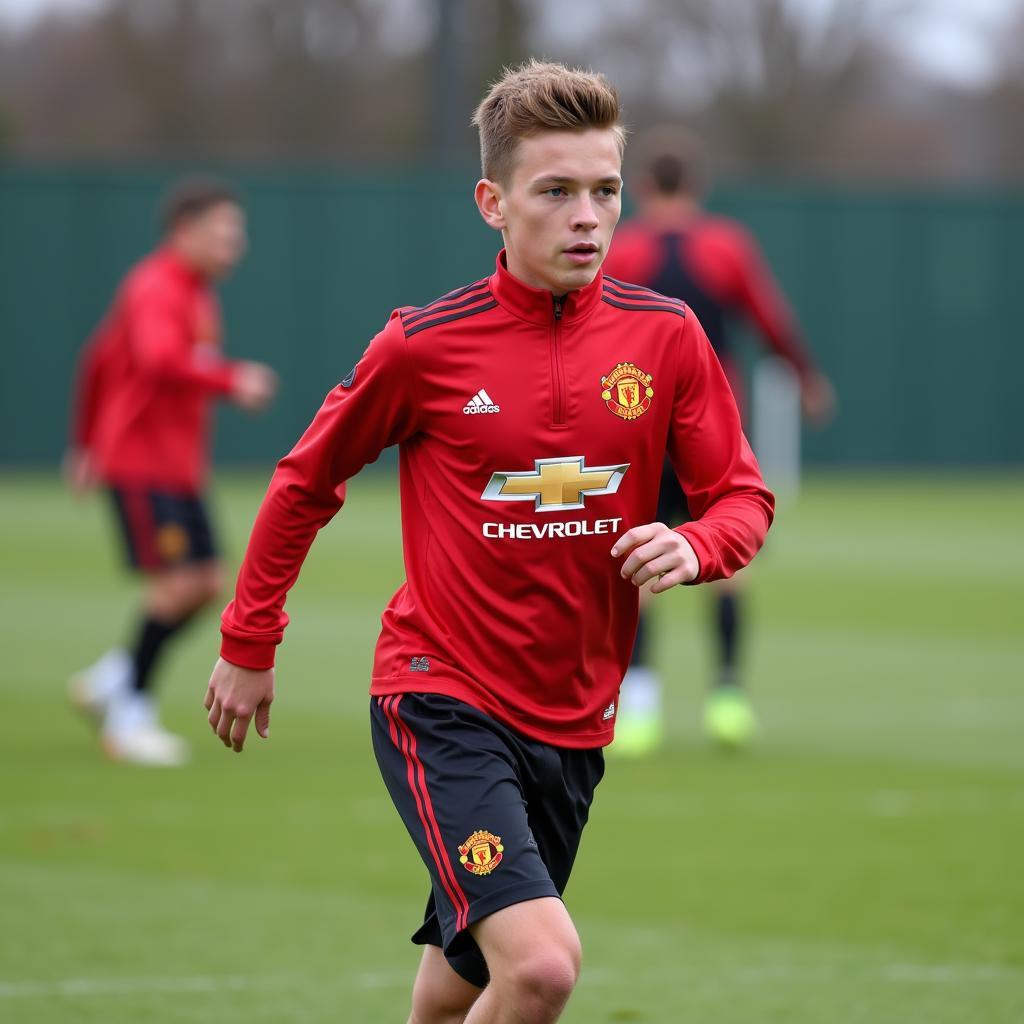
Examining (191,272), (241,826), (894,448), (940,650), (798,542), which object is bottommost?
(894,448)

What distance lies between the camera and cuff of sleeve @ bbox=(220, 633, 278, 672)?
12.5ft

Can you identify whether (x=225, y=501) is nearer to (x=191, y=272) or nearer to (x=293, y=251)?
(x=293, y=251)

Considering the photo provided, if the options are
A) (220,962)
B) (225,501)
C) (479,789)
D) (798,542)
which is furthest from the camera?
(225,501)

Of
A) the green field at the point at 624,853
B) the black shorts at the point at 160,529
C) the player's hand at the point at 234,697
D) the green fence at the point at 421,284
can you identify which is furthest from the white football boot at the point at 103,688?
the green fence at the point at 421,284

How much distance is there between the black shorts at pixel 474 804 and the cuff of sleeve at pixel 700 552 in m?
0.47

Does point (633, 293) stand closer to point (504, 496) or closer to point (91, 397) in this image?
point (504, 496)

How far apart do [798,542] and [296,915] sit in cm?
1367

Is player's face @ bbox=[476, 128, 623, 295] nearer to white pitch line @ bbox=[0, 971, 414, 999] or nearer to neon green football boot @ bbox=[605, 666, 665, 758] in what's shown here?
white pitch line @ bbox=[0, 971, 414, 999]

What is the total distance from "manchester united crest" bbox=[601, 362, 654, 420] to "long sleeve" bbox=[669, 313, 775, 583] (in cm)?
10

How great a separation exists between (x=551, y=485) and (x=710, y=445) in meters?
0.36

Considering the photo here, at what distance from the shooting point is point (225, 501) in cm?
2227

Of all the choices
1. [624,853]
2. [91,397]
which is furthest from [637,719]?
[91,397]

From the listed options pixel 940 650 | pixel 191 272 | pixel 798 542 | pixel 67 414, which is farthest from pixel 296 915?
pixel 67 414

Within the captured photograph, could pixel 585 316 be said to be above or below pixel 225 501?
above
